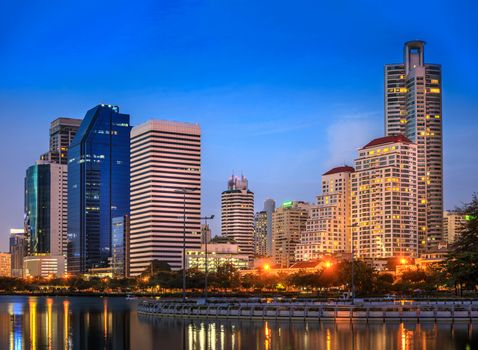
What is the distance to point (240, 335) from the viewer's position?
254 feet

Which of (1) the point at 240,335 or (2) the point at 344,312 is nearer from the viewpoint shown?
(1) the point at 240,335

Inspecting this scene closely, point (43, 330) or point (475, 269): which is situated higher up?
point (475, 269)

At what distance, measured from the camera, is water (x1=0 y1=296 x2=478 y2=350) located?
68500 millimetres

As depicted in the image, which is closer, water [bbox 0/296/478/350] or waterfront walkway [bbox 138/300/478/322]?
water [bbox 0/296/478/350]

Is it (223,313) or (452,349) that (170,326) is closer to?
(223,313)

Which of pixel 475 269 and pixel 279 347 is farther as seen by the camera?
pixel 475 269

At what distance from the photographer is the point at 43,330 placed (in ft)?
300

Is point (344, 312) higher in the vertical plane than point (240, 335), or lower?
higher

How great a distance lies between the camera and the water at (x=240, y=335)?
68.5m

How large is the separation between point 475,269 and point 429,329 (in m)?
19.8

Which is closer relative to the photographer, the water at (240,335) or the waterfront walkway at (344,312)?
the water at (240,335)

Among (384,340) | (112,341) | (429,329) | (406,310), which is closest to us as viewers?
(384,340)

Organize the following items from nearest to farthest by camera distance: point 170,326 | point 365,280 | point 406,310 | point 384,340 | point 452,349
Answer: point 452,349, point 384,340, point 170,326, point 406,310, point 365,280

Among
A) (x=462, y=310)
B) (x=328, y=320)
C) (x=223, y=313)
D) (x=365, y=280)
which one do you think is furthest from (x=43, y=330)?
(x=365, y=280)
